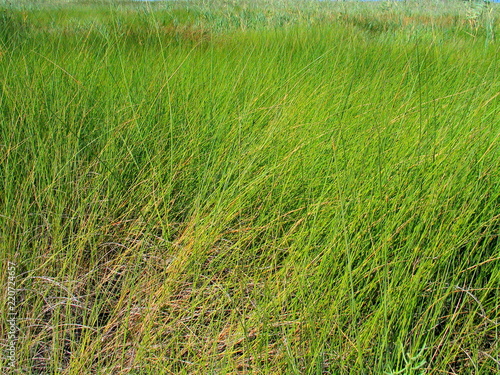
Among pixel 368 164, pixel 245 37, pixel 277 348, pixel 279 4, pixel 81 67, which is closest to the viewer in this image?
pixel 277 348

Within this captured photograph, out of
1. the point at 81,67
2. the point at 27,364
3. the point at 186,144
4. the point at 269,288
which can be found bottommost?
the point at 27,364

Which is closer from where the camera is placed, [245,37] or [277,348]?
[277,348]

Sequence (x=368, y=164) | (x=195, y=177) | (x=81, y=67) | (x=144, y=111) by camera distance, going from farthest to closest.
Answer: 1. (x=81, y=67)
2. (x=144, y=111)
3. (x=195, y=177)
4. (x=368, y=164)

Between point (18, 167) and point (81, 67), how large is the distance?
77cm

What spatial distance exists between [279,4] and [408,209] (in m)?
7.08

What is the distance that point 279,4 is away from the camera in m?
7.41

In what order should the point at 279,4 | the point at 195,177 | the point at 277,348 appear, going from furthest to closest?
the point at 279,4
the point at 195,177
the point at 277,348

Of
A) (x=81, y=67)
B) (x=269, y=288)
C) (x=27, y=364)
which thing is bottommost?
(x=27, y=364)

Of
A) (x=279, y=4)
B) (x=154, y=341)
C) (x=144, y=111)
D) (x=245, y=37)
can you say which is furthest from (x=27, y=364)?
(x=279, y=4)

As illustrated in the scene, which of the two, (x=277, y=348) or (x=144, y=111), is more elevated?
(x=144, y=111)

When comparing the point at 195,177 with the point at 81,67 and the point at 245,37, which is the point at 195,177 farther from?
the point at 245,37

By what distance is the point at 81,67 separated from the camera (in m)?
2.05

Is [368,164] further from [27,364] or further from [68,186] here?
[27,364]

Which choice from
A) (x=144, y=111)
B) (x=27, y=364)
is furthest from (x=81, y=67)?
(x=27, y=364)
